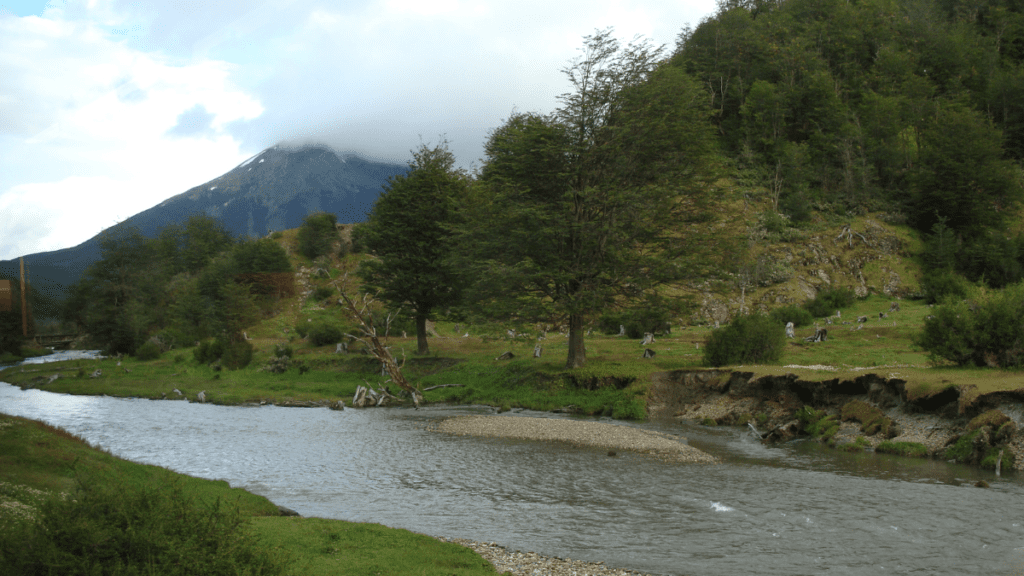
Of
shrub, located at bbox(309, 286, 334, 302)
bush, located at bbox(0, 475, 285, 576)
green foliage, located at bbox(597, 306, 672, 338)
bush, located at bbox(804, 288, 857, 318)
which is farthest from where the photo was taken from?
shrub, located at bbox(309, 286, 334, 302)

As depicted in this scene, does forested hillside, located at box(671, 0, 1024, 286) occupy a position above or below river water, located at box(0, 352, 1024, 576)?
above

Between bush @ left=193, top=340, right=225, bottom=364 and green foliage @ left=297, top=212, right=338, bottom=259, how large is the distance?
3916 cm

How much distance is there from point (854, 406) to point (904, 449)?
3.30 m

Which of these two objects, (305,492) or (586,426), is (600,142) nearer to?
(586,426)

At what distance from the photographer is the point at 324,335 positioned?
164ft

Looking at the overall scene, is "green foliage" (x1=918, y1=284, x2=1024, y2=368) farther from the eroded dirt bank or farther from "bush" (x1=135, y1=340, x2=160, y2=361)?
"bush" (x1=135, y1=340, x2=160, y2=361)

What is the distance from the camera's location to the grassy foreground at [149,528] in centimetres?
497

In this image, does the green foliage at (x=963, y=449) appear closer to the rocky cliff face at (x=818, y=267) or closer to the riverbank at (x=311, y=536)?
the riverbank at (x=311, y=536)

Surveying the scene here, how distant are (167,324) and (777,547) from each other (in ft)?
258

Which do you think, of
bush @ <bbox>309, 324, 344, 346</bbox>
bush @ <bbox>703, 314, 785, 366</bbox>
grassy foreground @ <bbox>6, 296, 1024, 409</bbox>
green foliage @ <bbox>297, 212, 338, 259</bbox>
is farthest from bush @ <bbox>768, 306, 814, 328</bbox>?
green foliage @ <bbox>297, 212, 338, 259</bbox>

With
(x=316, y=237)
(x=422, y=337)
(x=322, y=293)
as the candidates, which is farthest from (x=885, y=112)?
(x=316, y=237)

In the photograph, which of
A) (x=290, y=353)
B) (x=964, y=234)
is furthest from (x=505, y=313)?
(x=964, y=234)

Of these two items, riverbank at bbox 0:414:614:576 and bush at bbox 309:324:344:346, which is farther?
bush at bbox 309:324:344:346

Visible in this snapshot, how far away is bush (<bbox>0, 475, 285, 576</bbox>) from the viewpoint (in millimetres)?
4781
